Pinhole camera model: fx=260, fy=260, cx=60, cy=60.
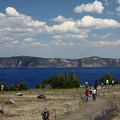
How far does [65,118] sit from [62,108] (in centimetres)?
805

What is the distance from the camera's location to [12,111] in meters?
33.9

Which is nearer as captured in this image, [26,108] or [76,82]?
[26,108]

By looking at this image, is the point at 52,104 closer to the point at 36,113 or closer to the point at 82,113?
the point at 36,113

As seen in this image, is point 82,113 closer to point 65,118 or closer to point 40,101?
point 65,118

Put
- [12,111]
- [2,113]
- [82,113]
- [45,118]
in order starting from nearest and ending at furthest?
1. [45,118]
2. [82,113]
3. [2,113]
4. [12,111]

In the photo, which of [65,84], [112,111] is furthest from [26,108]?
[65,84]

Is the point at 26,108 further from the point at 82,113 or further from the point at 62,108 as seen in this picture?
the point at 82,113

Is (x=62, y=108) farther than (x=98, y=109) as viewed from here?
Yes

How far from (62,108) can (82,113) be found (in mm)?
5877

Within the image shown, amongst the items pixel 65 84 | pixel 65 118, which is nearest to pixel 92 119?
pixel 65 118

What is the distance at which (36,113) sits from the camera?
31906 mm

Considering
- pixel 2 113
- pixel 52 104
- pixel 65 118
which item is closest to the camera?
pixel 65 118

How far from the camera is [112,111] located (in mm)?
30375

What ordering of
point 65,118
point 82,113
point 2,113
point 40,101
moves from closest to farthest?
1. point 65,118
2. point 82,113
3. point 2,113
4. point 40,101
